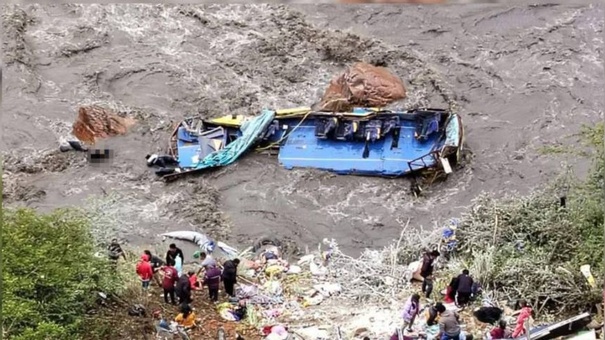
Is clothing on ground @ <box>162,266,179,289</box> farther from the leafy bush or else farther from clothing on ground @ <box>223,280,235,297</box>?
the leafy bush

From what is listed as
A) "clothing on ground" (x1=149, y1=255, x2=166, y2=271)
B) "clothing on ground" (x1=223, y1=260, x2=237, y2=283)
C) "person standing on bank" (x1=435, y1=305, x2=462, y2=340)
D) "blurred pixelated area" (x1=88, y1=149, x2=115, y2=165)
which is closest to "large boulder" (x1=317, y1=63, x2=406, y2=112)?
"blurred pixelated area" (x1=88, y1=149, x2=115, y2=165)

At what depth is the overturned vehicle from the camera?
15359mm

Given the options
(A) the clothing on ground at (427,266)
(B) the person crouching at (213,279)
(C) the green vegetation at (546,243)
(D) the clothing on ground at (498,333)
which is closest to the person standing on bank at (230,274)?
(B) the person crouching at (213,279)

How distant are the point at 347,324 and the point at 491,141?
7.64 metres

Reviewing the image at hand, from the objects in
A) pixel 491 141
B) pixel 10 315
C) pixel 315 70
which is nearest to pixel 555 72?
pixel 491 141

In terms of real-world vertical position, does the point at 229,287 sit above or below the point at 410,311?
below

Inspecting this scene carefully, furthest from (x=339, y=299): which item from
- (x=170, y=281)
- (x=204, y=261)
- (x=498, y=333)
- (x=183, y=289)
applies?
(x=498, y=333)

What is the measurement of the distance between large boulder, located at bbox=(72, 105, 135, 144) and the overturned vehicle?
177cm

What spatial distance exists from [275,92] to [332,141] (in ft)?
11.6

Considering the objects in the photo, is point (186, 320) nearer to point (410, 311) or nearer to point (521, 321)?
point (410, 311)

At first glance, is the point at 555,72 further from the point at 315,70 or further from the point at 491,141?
the point at 315,70

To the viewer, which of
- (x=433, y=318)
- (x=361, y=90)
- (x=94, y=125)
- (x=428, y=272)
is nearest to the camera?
(x=433, y=318)

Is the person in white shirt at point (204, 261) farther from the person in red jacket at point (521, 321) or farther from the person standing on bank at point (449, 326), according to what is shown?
the person in red jacket at point (521, 321)

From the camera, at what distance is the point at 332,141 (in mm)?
15773
